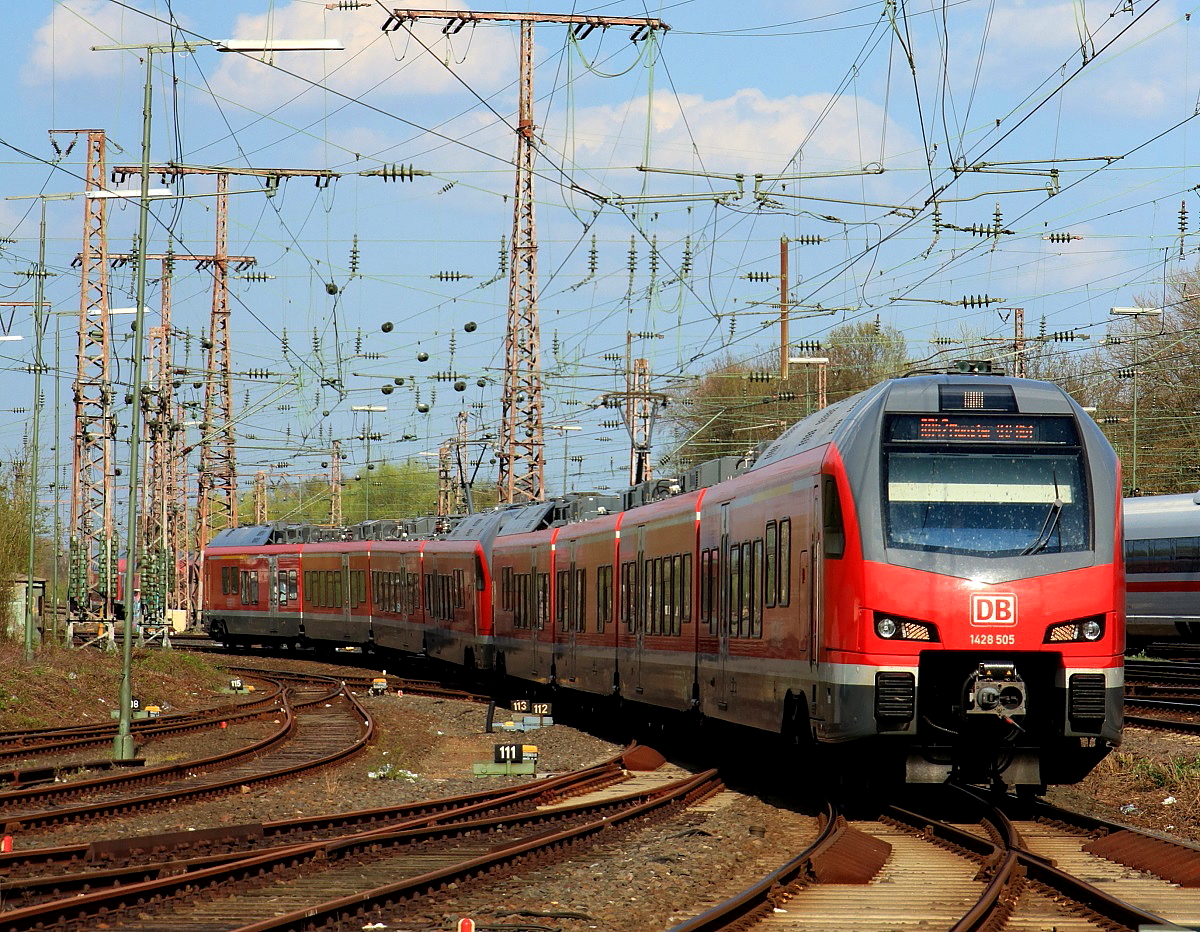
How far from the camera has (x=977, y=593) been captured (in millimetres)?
13391

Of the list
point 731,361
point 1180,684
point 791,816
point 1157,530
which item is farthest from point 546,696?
point 731,361

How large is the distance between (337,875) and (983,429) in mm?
6184

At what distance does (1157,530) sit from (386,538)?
2007 cm

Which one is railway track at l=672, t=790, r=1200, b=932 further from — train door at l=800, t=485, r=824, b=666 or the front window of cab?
the front window of cab

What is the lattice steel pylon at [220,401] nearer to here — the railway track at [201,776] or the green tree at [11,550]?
the green tree at [11,550]

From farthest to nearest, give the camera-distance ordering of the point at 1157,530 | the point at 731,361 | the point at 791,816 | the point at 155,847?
the point at 731,361, the point at 1157,530, the point at 791,816, the point at 155,847

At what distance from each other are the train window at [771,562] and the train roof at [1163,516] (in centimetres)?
2213

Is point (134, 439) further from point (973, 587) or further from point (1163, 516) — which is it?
point (1163, 516)

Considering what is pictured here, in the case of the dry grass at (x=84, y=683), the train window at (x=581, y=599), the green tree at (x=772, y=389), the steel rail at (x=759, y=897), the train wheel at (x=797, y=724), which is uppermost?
the green tree at (x=772, y=389)

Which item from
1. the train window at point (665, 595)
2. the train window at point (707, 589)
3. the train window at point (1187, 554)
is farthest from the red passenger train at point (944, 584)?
the train window at point (1187, 554)

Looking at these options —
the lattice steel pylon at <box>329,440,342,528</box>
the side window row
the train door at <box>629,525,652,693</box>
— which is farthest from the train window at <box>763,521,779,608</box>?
the lattice steel pylon at <box>329,440,342,528</box>

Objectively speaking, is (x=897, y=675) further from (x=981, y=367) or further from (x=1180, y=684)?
(x=1180, y=684)

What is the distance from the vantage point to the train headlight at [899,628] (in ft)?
44.1

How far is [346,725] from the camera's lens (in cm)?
2767
